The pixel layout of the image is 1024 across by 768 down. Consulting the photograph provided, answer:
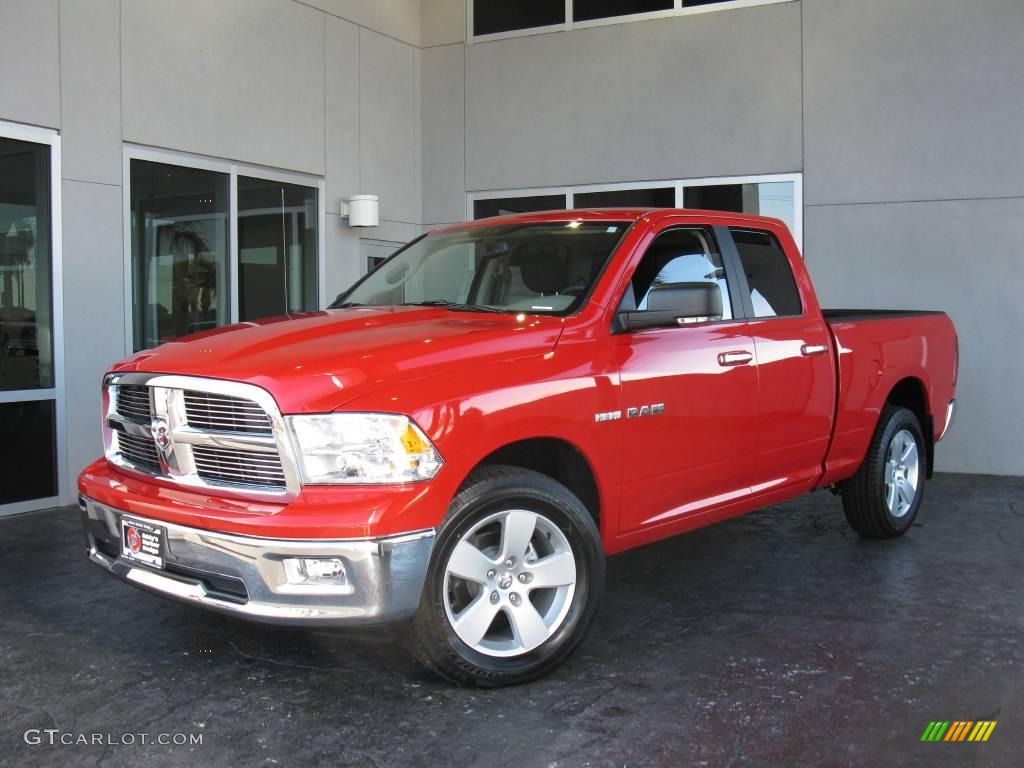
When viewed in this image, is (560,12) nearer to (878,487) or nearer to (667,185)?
(667,185)

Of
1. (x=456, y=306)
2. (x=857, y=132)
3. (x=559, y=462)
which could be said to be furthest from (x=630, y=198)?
(x=559, y=462)

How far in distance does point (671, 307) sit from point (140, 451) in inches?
87.5

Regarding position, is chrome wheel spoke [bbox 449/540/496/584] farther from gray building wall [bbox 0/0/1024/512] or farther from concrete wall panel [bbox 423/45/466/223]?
concrete wall panel [bbox 423/45/466/223]

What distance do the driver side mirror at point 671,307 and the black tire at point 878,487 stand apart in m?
2.22

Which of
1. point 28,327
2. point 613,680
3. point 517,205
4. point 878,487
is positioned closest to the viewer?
point 613,680

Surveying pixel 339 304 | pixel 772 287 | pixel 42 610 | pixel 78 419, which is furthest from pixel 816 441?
pixel 78 419

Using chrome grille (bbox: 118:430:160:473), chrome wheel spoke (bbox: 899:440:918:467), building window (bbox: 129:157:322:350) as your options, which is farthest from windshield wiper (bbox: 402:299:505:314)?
building window (bbox: 129:157:322:350)

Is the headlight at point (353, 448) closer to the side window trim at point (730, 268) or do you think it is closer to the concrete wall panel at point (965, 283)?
the side window trim at point (730, 268)

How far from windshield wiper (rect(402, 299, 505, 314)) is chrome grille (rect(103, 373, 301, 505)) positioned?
4.15 feet

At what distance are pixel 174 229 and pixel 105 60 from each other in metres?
1.40

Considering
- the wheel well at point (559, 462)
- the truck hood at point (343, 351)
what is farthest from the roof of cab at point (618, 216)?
the wheel well at point (559, 462)

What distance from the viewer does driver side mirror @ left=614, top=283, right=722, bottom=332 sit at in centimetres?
407

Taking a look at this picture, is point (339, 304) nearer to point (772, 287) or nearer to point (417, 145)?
point (772, 287)

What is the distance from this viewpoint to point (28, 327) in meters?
7.04
